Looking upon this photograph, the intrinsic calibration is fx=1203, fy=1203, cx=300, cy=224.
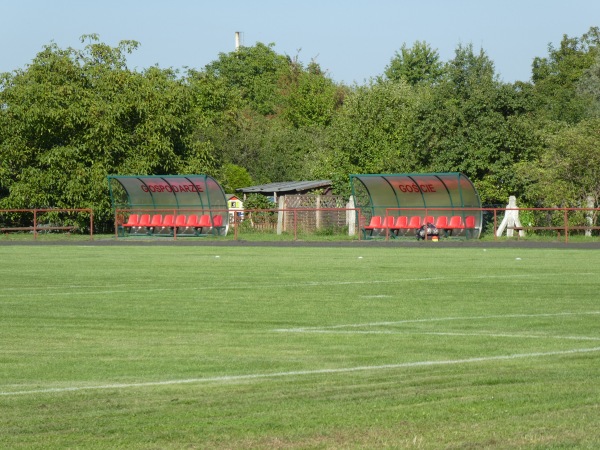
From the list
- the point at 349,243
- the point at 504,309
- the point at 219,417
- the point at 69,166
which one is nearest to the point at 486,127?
the point at 349,243

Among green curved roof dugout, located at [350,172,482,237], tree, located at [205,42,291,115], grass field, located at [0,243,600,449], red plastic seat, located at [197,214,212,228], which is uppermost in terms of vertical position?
tree, located at [205,42,291,115]

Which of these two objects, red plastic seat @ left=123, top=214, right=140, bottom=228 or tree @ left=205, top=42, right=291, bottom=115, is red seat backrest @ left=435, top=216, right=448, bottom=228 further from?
tree @ left=205, top=42, right=291, bottom=115

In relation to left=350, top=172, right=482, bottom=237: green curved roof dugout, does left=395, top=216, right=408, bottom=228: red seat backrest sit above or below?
below

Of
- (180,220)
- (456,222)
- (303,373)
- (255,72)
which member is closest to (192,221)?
(180,220)

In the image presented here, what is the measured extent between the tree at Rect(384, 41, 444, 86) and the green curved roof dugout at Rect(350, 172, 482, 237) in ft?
238

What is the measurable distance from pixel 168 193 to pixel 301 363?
1949 inches

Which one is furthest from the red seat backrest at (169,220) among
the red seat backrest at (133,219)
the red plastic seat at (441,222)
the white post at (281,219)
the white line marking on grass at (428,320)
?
the white line marking on grass at (428,320)

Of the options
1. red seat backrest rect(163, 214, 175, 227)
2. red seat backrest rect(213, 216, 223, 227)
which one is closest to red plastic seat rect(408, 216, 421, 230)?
red seat backrest rect(213, 216, 223, 227)

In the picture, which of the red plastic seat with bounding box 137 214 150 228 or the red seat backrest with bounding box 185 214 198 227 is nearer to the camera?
the red seat backrest with bounding box 185 214 198 227

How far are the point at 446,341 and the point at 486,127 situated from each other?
4803 centimetres

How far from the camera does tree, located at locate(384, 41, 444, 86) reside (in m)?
128

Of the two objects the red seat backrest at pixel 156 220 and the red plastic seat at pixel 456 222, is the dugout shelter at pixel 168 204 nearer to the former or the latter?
the red seat backrest at pixel 156 220

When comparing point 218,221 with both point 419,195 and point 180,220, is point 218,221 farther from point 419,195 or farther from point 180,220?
point 419,195

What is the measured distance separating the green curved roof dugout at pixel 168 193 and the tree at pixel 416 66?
232 feet
